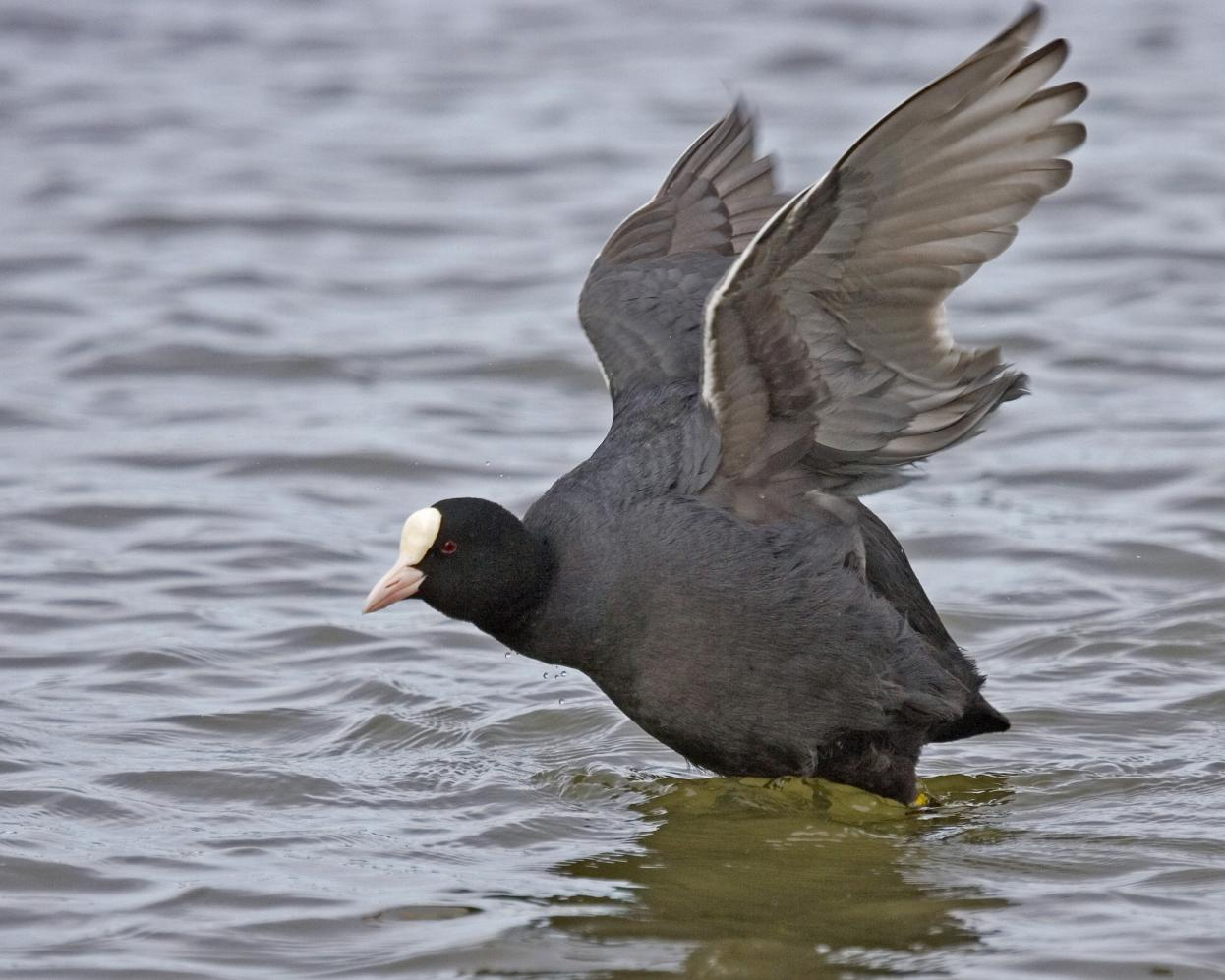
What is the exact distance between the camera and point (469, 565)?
4609mm

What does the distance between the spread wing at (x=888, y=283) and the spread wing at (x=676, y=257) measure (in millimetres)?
716

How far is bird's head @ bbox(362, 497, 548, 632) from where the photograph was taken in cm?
461

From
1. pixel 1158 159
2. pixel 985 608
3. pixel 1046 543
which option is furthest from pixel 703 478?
pixel 1158 159

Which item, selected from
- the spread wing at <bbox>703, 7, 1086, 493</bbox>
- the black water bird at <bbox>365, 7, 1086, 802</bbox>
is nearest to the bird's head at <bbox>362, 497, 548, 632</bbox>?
the black water bird at <bbox>365, 7, 1086, 802</bbox>

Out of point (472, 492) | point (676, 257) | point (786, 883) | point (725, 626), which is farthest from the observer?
point (472, 492)

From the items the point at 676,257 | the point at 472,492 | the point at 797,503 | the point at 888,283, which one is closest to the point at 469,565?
the point at 797,503

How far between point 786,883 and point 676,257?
205 cm

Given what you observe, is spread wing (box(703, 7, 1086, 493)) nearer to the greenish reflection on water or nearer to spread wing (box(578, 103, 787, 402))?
spread wing (box(578, 103, 787, 402))

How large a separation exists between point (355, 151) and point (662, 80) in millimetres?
2246

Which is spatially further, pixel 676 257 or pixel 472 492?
A: pixel 472 492

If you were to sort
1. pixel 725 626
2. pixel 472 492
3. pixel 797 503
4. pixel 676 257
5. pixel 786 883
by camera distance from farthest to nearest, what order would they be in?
pixel 472 492, pixel 676 257, pixel 797 503, pixel 725 626, pixel 786 883

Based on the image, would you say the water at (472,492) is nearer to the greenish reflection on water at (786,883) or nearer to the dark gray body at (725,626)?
the greenish reflection on water at (786,883)

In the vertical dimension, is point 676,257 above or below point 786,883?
above

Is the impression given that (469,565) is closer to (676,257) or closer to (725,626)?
(725,626)
